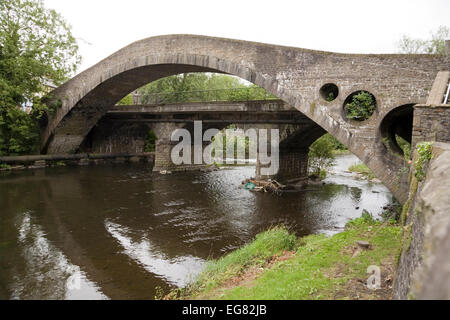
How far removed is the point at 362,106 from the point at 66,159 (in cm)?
2232

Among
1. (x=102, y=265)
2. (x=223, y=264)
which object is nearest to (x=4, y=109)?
(x=102, y=265)

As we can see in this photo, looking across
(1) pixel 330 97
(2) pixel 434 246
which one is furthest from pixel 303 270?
(1) pixel 330 97

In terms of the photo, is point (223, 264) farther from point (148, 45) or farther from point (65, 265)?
point (148, 45)

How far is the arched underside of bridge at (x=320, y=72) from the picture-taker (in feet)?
29.5

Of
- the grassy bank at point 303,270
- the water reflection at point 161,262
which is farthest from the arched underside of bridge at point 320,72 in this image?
the water reflection at point 161,262

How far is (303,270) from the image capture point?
520 cm

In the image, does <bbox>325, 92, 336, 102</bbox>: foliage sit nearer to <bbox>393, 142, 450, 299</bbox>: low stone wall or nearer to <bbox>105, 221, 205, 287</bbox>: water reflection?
<bbox>105, 221, 205, 287</bbox>: water reflection

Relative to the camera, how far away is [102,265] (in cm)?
725

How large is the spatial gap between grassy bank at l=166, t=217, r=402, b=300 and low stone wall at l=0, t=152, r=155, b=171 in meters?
20.1

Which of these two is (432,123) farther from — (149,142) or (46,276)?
(149,142)

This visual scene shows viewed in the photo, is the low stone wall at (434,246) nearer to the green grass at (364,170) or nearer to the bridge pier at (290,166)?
the bridge pier at (290,166)

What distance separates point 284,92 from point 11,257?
950 centimetres

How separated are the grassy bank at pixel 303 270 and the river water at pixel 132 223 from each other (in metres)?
1.12

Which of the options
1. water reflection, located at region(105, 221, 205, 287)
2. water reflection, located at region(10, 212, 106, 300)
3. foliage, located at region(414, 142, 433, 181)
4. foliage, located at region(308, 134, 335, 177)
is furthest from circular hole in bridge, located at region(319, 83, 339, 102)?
foliage, located at region(308, 134, 335, 177)
